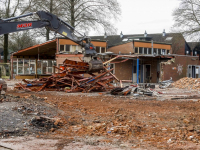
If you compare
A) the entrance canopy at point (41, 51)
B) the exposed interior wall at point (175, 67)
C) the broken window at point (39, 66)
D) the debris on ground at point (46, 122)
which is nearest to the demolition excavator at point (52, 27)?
the debris on ground at point (46, 122)

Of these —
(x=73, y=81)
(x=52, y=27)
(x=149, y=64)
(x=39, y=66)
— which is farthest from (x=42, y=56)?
(x=52, y=27)

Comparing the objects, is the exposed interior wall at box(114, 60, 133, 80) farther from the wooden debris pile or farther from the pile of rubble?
the wooden debris pile

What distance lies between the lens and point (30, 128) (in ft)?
23.5

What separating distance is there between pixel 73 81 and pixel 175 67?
16.2 meters

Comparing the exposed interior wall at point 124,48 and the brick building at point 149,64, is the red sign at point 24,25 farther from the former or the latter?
the exposed interior wall at point 124,48

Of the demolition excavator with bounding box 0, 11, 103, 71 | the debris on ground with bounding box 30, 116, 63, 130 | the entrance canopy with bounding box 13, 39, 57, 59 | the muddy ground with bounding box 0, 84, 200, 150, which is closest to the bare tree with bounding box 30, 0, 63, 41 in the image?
the entrance canopy with bounding box 13, 39, 57, 59

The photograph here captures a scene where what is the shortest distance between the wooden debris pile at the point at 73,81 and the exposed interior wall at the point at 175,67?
1261 cm

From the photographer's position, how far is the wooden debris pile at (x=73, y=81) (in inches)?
678

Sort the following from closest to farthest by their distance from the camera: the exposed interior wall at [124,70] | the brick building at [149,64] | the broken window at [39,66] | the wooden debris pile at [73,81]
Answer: the wooden debris pile at [73,81] < the brick building at [149,64] < the exposed interior wall at [124,70] < the broken window at [39,66]

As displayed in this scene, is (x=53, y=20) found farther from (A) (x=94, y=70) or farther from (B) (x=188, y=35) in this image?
(B) (x=188, y=35)

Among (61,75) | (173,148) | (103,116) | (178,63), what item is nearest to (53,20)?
(61,75)

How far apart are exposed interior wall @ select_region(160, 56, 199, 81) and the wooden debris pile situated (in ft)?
41.4

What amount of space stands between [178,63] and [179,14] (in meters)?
8.65

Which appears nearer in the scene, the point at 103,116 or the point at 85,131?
the point at 85,131
